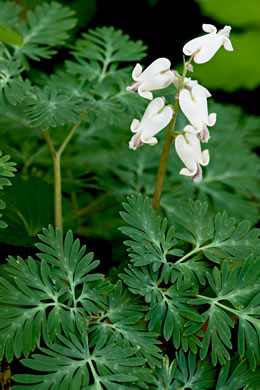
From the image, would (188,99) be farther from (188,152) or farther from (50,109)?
(50,109)

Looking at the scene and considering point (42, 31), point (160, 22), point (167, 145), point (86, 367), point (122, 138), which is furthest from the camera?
point (160, 22)

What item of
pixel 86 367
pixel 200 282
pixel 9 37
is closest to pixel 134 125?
pixel 200 282

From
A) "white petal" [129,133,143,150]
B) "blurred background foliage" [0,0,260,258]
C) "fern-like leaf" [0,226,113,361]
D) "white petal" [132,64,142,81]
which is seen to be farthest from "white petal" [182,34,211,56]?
"fern-like leaf" [0,226,113,361]

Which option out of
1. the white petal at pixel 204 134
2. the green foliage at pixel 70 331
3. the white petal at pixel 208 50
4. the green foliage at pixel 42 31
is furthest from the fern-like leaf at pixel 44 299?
the green foliage at pixel 42 31

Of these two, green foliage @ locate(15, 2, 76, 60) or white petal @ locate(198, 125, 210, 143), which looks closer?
white petal @ locate(198, 125, 210, 143)

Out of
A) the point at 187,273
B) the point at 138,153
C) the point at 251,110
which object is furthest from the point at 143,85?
the point at 251,110

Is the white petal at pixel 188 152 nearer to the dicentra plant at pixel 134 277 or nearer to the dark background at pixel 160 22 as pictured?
the dicentra plant at pixel 134 277

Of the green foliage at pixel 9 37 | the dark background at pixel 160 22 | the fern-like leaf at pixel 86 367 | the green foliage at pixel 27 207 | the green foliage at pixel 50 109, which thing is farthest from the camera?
the dark background at pixel 160 22

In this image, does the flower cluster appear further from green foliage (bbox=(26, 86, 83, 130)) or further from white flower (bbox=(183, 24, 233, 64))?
green foliage (bbox=(26, 86, 83, 130))

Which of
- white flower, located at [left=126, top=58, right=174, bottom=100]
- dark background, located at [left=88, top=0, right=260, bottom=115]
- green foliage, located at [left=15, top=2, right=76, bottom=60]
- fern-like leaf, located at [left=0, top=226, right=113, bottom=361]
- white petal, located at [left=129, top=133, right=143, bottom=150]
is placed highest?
dark background, located at [left=88, top=0, right=260, bottom=115]
